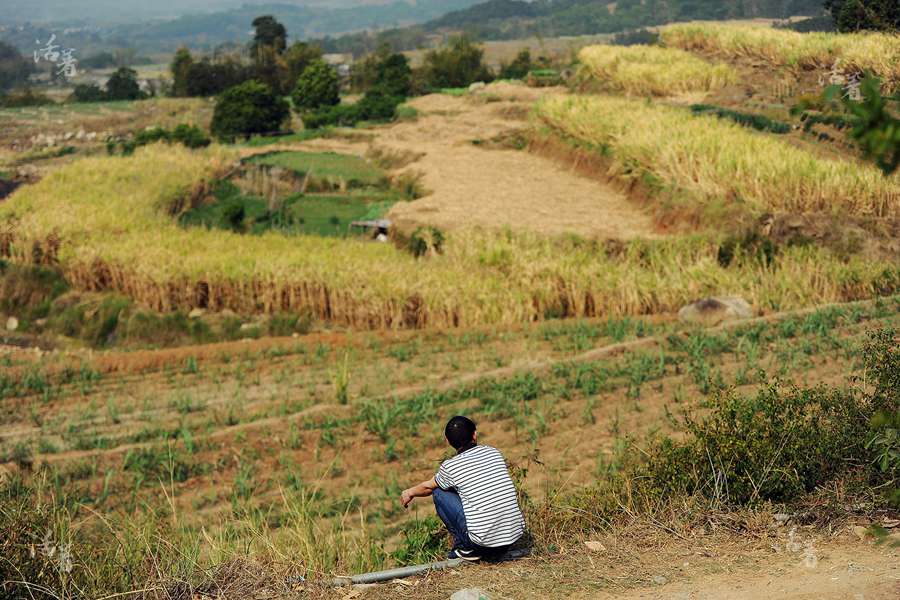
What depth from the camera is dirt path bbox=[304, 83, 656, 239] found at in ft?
45.4

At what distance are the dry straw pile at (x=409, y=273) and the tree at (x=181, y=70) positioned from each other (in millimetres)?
25294

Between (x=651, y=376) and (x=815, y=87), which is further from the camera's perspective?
(x=815, y=87)

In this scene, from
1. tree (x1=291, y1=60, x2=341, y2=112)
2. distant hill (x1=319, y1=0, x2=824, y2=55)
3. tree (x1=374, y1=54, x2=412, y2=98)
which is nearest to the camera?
tree (x1=291, y1=60, x2=341, y2=112)

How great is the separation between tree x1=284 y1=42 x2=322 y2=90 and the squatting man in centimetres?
3728

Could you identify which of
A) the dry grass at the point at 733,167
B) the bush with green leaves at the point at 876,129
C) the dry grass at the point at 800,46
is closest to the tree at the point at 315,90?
the dry grass at the point at 800,46

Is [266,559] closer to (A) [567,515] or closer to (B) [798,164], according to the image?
(A) [567,515]

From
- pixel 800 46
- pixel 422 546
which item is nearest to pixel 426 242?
pixel 422 546

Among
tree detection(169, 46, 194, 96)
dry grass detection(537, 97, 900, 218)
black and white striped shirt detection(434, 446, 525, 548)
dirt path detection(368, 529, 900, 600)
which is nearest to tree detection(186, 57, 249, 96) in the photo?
tree detection(169, 46, 194, 96)

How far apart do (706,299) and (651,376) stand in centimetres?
227

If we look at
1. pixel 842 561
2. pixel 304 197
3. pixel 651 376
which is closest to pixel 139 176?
pixel 304 197

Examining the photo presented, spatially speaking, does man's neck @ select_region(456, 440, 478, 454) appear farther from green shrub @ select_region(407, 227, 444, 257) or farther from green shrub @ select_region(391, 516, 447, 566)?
green shrub @ select_region(407, 227, 444, 257)

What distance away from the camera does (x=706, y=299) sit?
9.79 metres

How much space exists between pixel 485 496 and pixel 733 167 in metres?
10.2

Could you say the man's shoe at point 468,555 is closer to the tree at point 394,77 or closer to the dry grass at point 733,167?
the dry grass at point 733,167
